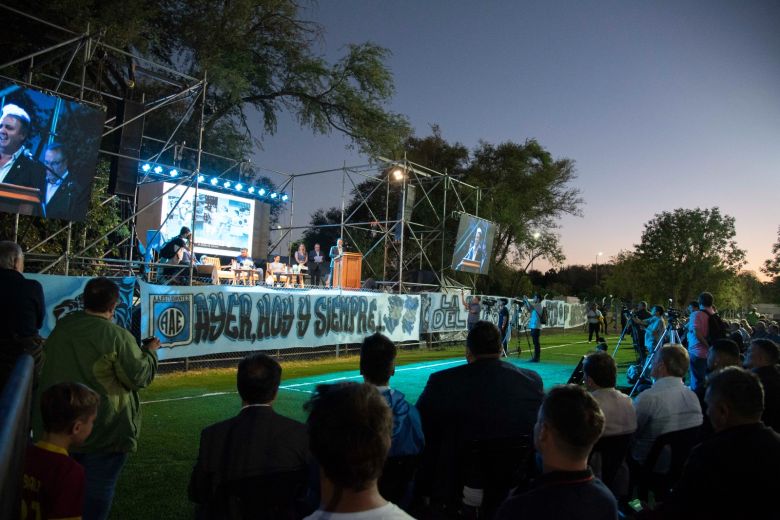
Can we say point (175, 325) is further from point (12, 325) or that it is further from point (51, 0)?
point (51, 0)

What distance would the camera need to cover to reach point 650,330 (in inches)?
452

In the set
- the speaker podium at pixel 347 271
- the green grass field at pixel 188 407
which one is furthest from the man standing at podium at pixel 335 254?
the green grass field at pixel 188 407

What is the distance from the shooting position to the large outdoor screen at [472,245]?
77.4 feet

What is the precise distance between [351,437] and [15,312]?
3686 millimetres

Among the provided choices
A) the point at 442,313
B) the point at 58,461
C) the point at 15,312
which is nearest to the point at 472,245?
the point at 442,313

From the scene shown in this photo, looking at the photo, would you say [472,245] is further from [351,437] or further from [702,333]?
[351,437]

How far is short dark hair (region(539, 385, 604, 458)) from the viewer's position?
2.03m

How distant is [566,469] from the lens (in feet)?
6.60

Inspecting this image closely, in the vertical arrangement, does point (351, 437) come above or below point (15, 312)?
below

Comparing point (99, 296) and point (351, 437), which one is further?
point (99, 296)

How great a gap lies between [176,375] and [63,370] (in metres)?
8.78

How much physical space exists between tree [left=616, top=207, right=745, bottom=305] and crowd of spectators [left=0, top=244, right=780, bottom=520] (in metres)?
47.9

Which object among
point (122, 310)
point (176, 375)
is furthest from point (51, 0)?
point (176, 375)

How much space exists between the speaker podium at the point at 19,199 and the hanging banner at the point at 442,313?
12559mm
